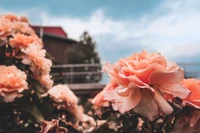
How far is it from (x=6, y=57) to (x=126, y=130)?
2.04 feet

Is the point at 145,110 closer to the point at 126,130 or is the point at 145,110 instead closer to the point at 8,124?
the point at 126,130

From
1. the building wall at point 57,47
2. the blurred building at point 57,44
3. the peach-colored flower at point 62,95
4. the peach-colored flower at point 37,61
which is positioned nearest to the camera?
the peach-colored flower at point 37,61

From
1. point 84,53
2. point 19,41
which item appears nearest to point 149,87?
point 19,41

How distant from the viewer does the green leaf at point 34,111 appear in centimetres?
156

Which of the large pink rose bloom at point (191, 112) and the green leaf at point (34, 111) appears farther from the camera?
the green leaf at point (34, 111)

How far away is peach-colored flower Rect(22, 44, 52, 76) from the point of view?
164 cm

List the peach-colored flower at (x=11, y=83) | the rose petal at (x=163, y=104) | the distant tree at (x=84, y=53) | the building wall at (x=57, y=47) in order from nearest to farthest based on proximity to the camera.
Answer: the rose petal at (x=163, y=104)
the peach-colored flower at (x=11, y=83)
the distant tree at (x=84, y=53)
the building wall at (x=57, y=47)

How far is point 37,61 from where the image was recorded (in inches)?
64.8

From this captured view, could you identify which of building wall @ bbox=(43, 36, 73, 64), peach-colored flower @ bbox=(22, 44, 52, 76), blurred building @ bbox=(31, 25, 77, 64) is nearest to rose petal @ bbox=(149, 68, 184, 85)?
peach-colored flower @ bbox=(22, 44, 52, 76)

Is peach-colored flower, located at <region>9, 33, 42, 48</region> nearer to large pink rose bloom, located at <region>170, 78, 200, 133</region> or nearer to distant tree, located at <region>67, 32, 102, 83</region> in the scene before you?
large pink rose bloom, located at <region>170, 78, 200, 133</region>

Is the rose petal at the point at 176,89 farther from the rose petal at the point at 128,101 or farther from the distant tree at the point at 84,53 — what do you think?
the distant tree at the point at 84,53

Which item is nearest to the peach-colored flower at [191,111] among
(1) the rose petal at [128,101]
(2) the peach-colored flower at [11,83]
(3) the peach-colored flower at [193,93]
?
(3) the peach-colored flower at [193,93]

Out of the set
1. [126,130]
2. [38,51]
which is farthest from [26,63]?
[126,130]

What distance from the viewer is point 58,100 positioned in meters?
1.89
